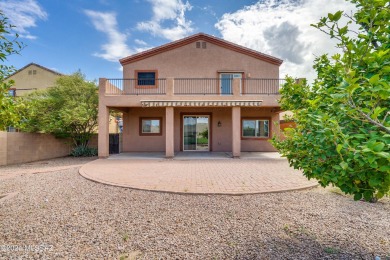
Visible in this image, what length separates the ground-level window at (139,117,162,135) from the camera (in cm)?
1825

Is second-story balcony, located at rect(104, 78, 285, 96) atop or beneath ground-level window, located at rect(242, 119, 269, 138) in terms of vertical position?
atop

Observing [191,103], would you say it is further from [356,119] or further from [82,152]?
[356,119]

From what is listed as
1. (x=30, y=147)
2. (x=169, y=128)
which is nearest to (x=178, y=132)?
(x=169, y=128)

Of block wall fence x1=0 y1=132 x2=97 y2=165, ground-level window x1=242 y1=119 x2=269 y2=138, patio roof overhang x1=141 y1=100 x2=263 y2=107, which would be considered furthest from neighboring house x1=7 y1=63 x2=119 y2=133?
ground-level window x1=242 y1=119 x2=269 y2=138

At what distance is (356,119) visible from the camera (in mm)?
2227

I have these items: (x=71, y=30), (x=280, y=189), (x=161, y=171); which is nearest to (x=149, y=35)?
(x=71, y=30)

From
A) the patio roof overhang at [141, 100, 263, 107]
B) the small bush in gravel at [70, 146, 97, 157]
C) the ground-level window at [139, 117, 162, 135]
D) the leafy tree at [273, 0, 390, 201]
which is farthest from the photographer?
the ground-level window at [139, 117, 162, 135]

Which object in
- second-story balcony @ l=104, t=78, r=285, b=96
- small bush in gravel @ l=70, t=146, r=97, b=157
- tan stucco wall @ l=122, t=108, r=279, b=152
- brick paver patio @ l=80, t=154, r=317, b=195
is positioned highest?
second-story balcony @ l=104, t=78, r=285, b=96

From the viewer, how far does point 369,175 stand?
2.04 m

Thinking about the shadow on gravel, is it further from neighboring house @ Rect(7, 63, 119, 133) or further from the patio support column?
neighboring house @ Rect(7, 63, 119, 133)

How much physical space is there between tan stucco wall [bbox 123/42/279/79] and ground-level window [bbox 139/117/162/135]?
436 cm

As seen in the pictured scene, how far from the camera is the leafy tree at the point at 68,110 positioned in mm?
14859

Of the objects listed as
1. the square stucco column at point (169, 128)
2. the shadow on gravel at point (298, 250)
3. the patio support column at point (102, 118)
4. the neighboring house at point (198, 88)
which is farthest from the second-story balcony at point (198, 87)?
the shadow on gravel at point (298, 250)

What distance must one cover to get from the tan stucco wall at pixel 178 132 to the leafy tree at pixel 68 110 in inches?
131
